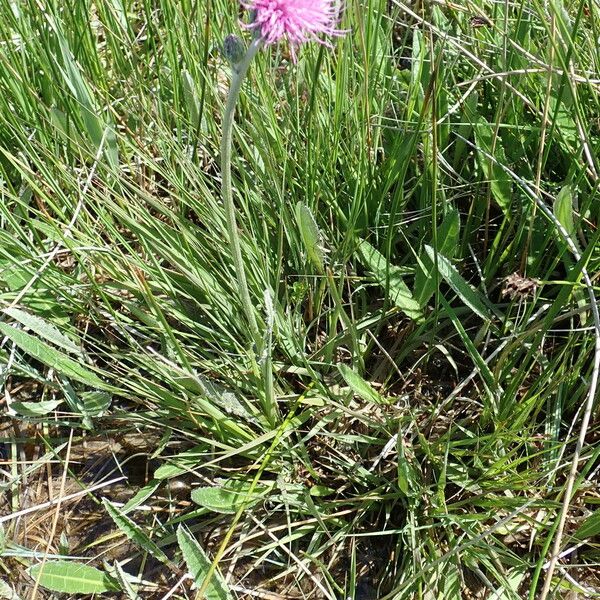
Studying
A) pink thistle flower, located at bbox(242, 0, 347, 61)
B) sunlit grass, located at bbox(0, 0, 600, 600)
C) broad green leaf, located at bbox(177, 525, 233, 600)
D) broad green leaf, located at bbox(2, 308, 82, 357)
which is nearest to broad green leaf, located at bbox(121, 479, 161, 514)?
sunlit grass, located at bbox(0, 0, 600, 600)

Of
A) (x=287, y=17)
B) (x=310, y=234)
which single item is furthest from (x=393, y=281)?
(x=287, y=17)

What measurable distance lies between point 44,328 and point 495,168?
75 centimetres

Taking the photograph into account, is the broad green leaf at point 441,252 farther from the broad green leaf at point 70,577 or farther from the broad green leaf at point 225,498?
the broad green leaf at point 70,577

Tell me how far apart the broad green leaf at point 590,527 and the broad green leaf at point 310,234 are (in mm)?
501

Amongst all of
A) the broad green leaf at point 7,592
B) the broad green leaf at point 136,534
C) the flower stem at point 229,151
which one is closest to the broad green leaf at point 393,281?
the flower stem at point 229,151

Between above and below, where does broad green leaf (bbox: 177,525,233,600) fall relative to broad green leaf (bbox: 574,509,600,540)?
above

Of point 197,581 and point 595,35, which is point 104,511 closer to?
point 197,581

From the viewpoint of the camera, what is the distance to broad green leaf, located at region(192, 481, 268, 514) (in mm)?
928

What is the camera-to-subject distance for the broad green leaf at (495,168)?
1133 millimetres

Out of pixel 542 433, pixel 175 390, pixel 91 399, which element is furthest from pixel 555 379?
pixel 91 399

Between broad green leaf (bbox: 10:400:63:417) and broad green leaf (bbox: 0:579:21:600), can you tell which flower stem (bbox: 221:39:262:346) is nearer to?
broad green leaf (bbox: 10:400:63:417)

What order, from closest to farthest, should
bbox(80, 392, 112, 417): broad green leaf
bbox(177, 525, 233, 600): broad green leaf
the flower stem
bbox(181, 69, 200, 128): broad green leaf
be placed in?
1. the flower stem
2. bbox(177, 525, 233, 600): broad green leaf
3. bbox(80, 392, 112, 417): broad green leaf
4. bbox(181, 69, 200, 128): broad green leaf

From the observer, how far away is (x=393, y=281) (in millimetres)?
1122

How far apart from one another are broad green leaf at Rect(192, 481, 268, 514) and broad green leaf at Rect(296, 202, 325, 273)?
0.34 metres
